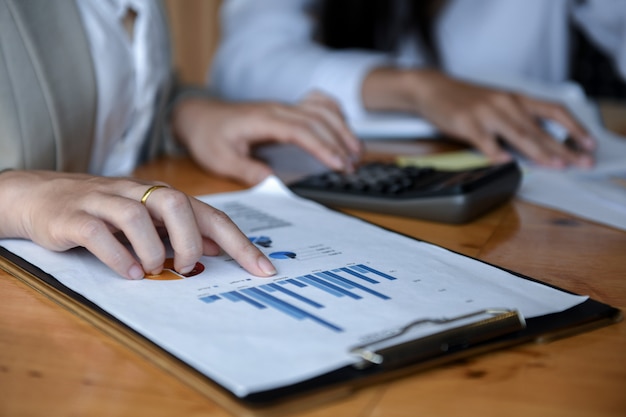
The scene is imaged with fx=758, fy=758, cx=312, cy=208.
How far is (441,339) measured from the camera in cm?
34

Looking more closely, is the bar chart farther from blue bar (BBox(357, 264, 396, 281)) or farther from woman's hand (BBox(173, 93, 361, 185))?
woman's hand (BBox(173, 93, 361, 185))

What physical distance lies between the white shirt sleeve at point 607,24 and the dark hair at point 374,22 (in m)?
0.23

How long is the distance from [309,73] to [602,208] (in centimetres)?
52

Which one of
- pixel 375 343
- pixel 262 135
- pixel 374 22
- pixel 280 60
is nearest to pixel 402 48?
pixel 374 22

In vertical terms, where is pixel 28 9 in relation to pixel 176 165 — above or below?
above

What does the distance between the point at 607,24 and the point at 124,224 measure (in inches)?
39.8

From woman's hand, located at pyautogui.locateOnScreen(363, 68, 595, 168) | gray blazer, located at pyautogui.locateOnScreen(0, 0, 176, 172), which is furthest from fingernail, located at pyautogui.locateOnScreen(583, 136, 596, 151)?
gray blazer, located at pyautogui.locateOnScreen(0, 0, 176, 172)

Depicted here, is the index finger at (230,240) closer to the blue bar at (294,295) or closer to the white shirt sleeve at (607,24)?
the blue bar at (294,295)

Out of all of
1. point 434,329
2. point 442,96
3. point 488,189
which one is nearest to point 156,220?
point 434,329

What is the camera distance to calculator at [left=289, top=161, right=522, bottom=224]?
1.94 ft

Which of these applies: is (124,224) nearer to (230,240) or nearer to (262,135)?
(230,240)

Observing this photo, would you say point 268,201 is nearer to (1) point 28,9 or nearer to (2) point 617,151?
(1) point 28,9

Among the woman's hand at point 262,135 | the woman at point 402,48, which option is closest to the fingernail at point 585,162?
the woman at point 402,48

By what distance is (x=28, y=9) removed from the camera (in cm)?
58
